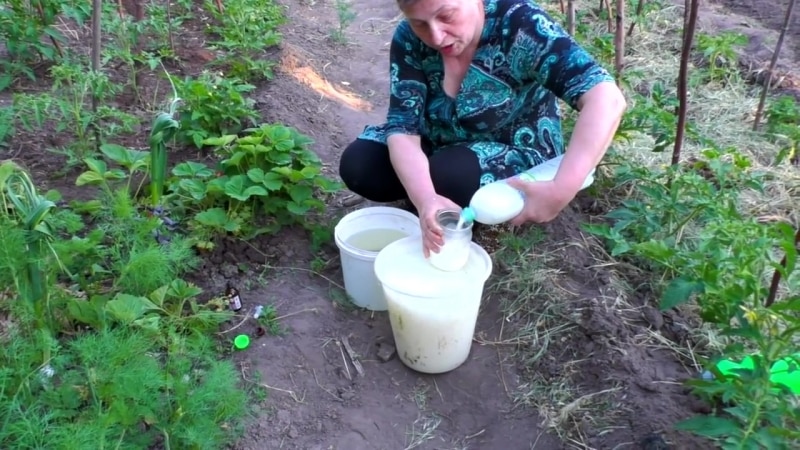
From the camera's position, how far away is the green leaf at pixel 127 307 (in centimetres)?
176

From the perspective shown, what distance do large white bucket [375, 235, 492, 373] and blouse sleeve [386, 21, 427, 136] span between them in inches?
17.5

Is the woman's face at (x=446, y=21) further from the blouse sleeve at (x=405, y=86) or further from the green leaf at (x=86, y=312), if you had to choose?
the green leaf at (x=86, y=312)

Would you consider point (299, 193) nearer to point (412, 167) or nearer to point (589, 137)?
point (412, 167)

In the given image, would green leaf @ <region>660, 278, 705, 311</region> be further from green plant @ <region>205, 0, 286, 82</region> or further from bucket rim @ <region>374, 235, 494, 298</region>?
green plant @ <region>205, 0, 286, 82</region>

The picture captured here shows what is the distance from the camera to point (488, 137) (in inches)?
90.4

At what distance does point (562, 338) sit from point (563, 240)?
46 cm

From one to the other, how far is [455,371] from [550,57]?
3.17 feet

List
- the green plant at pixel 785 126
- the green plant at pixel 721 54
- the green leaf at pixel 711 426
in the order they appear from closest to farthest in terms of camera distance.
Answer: the green leaf at pixel 711 426
the green plant at pixel 785 126
the green plant at pixel 721 54

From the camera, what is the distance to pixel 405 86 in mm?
2193

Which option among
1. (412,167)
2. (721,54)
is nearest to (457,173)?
(412,167)

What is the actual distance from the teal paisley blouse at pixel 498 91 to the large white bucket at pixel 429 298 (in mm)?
445

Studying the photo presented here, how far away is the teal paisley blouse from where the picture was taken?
1897 mm

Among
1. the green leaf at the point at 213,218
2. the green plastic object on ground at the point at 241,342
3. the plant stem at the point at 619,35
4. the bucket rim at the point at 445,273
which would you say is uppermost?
the plant stem at the point at 619,35

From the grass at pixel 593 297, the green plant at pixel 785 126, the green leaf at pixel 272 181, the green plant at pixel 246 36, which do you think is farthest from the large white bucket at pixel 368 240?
the green plant at pixel 785 126
